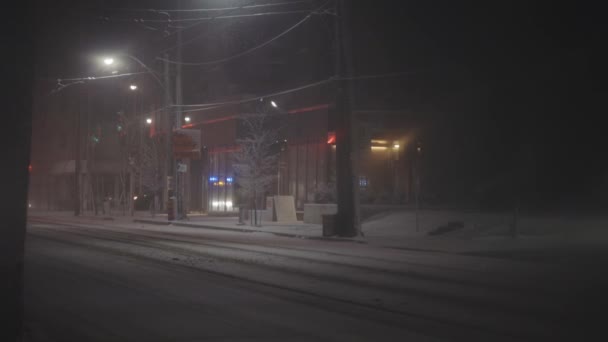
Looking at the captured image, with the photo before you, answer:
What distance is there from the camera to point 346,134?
73.3 ft

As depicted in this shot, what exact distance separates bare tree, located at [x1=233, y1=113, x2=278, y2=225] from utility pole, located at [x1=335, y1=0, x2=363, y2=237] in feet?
42.2

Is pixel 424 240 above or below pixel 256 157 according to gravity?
below

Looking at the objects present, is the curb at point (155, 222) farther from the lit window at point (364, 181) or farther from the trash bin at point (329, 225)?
the trash bin at point (329, 225)

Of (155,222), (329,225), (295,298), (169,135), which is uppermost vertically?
(169,135)

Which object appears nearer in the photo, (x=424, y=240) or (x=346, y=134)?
(x=424, y=240)

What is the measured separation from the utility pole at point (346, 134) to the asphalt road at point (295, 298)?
18.8 ft

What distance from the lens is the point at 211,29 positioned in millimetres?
49719

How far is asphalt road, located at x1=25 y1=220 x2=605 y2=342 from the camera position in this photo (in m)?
7.53

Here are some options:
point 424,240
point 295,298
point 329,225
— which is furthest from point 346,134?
point 295,298

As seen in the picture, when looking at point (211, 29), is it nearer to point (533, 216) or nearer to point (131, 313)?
point (533, 216)

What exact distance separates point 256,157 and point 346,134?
15491 mm

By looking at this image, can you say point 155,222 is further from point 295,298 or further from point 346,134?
point 295,298

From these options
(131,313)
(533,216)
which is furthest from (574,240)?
(131,313)

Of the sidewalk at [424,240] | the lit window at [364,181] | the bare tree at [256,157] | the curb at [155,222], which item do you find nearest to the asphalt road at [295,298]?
the sidewalk at [424,240]
